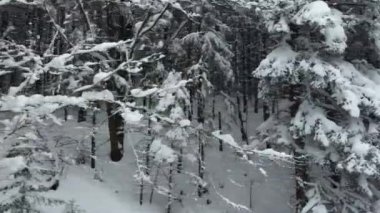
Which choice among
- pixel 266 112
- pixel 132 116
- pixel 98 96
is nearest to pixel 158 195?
pixel 266 112

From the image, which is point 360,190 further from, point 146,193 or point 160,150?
point 160,150

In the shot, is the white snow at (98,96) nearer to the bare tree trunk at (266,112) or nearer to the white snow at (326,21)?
the white snow at (326,21)

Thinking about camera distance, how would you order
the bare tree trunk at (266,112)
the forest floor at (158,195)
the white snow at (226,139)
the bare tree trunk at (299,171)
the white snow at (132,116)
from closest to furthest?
the white snow at (132,116) → the white snow at (226,139) → the bare tree trunk at (299,171) → the forest floor at (158,195) → the bare tree trunk at (266,112)

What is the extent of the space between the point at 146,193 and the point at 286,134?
18.6 feet

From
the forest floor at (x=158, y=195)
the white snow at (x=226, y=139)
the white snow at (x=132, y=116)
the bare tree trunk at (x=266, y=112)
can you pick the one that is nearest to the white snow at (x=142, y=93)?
the white snow at (x=132, y=116)

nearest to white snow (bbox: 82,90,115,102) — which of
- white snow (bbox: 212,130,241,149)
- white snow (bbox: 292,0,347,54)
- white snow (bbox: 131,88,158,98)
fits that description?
white snow (bbox: 131,88,158,98)

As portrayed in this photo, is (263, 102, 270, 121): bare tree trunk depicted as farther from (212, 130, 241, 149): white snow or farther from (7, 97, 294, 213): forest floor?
(212, 130, 241, 149): white snow

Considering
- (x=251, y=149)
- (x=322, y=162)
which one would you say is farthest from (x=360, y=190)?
(x=251, y=149)

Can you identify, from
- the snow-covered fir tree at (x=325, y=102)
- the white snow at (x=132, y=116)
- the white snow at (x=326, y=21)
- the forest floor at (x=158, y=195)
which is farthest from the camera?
the forest floor at (x=158, y=195)

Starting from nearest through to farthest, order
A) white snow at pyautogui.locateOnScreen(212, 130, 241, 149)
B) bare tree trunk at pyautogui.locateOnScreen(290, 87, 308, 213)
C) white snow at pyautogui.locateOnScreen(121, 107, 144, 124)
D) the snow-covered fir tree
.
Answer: white snow at pyautogui.locateOnScreen(121, 107, 144, 124) < white snow at pyautogui.locateOnScreen(212, 130, 241, 149) < the snow-covered fir tree < bare tree trunk at pyautogui.locateOnScreen(290, 87, 308, 213)

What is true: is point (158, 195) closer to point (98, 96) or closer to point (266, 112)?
point (266, 112)

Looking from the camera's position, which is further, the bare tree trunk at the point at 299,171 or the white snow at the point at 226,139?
the bare tree trunk at the point at 299,171

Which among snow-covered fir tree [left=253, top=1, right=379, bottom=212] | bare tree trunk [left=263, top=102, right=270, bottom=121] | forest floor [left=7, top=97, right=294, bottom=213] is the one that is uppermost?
snow-covered fir tree [left=253, top=1, right=379, bottom=212]

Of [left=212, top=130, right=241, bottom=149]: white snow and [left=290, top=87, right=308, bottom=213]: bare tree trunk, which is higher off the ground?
[left=212, top=130, right=241, bottom=149]: white snow
